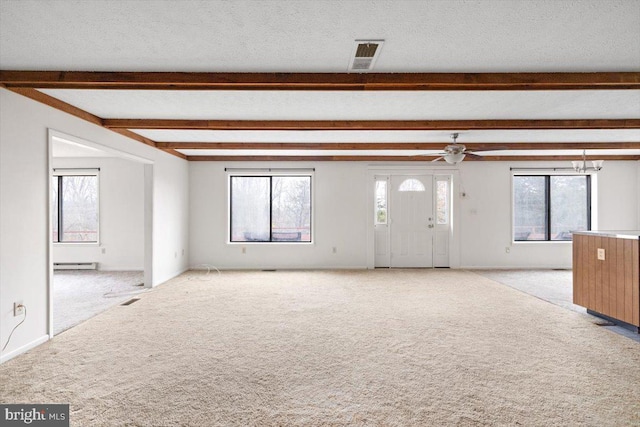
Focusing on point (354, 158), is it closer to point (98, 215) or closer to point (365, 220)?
point (365, 220)

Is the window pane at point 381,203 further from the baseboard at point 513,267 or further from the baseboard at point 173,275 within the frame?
the baseboard at point 173,275

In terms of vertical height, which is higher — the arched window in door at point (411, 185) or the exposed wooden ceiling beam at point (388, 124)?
the exposed wooden ceiling beam at point (388, 124)

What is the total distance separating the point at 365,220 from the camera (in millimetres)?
7156

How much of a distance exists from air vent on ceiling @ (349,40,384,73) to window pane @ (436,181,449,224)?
506 centimetres

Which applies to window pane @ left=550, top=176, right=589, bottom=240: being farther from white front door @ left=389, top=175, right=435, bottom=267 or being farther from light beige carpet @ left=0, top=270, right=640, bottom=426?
light beige carpet @ left=0, top=270, right=640, bottom=426

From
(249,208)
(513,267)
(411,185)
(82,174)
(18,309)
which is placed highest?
(82,174)

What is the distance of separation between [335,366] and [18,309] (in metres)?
2.76

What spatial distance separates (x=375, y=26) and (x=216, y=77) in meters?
1.38

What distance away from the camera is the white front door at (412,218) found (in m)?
7.21

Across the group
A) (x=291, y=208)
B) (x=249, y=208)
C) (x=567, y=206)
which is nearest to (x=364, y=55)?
(x=291, y=208)

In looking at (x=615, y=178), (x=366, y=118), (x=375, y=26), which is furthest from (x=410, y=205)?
(x=375, y=26)

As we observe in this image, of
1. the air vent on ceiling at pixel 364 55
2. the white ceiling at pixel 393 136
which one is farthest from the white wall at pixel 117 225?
the air vent on ceiling at pixel 364 55

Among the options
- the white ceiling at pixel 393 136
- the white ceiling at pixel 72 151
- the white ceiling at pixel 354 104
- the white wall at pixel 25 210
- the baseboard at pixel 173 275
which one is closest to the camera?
the white wall at pixel 25 210

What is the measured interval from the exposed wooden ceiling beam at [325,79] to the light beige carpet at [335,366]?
225 centimetres
